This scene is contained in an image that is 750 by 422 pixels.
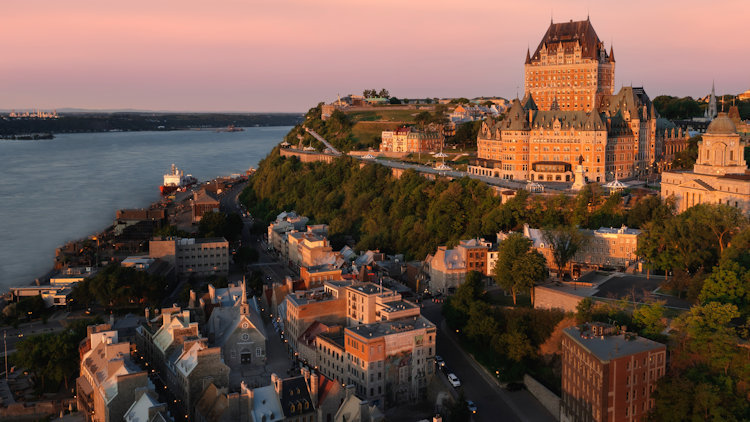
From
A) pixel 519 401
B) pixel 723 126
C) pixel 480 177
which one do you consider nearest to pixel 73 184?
pixel 480 177

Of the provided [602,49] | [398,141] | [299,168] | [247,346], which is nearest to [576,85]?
[602,49]

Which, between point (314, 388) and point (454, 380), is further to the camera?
point (454, 380)

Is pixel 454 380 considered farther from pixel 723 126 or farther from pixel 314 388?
pixel 723 126

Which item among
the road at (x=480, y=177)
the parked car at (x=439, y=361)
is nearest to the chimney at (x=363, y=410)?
the parked car at (x=439, y=361)

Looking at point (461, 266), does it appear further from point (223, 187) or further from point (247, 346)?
point (223, 187)

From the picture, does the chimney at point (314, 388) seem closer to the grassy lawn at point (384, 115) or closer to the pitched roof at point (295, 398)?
the pitched roof at point (295, 398)

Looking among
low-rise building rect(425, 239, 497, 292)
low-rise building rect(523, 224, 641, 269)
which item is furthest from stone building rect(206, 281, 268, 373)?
low-rise building rect(523, 224, 641, 269)

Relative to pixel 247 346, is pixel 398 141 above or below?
above
